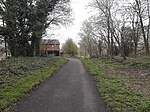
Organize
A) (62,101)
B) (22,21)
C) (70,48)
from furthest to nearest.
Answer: (70,48) → (22,21) → (62,101)

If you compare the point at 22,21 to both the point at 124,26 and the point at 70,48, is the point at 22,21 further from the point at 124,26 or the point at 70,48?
the point at 70,48

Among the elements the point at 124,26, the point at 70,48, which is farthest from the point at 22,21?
the point at 70,48

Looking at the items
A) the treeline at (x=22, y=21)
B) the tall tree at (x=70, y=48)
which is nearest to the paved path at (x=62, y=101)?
the treeline at (x=22, y=21)

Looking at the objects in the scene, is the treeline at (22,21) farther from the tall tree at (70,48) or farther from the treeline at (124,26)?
the tall tree at (70,48)

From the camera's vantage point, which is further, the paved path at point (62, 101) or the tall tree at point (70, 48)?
the tall tree at point (70, 48)

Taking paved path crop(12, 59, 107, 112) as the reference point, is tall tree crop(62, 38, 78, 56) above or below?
above

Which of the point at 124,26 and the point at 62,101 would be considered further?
the point at 124,26

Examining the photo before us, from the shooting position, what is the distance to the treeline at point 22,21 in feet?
104

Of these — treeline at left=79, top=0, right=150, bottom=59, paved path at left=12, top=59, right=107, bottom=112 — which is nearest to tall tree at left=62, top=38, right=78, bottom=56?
treeline at left=79, top=0, right=150, bottom=59

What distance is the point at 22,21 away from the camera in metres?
33.9

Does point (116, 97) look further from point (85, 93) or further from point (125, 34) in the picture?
point (125, 34)

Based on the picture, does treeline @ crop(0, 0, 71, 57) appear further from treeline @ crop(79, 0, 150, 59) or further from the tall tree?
the tall tree

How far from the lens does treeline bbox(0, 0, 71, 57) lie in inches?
1246

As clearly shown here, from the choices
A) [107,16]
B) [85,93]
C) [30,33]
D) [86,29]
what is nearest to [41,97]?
[85,93]
